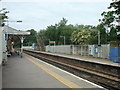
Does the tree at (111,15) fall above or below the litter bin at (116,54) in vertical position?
above

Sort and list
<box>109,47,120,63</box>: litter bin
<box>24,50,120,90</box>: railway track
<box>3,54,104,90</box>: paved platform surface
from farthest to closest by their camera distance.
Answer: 1. <box>109,47,120,63</box>: litter bin
2. <box>24,50,120,90</box>: railway track
3. <box>3,54,104,90</box>: paved platform surface

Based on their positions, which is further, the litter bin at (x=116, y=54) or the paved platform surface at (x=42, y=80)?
the litter bin at (x=116, y=54)

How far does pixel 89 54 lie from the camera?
1604 inches

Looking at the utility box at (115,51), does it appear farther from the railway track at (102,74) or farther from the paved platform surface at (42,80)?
the paved platform surface at (42,80)

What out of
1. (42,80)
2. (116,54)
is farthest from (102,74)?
(116,54)

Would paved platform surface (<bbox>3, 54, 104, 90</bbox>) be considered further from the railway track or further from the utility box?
the utility box

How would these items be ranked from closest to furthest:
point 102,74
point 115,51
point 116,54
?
point 102,74
point 116,54
point 115,51

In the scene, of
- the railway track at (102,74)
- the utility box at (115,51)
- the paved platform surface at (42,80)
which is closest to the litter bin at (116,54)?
the utility box at (115,51)

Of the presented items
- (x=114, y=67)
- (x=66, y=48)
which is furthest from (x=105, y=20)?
(x=114, y=67)

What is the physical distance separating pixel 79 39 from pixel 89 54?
50.8 m

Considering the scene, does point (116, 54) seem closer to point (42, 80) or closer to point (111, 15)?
point (111, 15)

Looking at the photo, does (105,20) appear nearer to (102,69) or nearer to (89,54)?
(89,54)

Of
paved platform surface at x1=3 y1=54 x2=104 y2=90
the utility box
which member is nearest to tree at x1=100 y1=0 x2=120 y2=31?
the utility box

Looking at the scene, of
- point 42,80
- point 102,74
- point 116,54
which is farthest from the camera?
point 116,54
